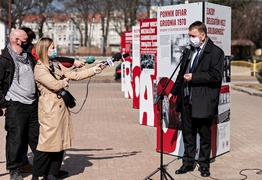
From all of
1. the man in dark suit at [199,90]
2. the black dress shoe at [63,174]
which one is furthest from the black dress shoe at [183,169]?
the black dress shoe at [63,174]

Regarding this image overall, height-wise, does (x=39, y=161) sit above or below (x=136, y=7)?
below

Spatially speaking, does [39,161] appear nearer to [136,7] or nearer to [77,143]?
[77,143]

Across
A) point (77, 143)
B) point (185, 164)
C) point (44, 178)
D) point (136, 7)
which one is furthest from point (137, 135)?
point (136, 7)

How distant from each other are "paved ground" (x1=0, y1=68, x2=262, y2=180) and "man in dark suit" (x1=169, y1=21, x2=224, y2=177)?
1.31 ft

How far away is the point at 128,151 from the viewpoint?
8094 millimetres

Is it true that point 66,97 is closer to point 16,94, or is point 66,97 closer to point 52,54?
point 52,54

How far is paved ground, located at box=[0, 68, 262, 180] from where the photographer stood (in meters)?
6.63

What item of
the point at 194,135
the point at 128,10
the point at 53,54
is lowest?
the point at 194,135

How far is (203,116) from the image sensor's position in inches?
246

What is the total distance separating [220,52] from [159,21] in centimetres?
163

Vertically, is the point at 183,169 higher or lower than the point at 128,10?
lower

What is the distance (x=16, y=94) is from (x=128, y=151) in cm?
273

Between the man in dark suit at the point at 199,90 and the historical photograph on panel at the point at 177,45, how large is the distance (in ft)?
2.59

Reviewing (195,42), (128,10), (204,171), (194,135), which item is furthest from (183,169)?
(128,10)
